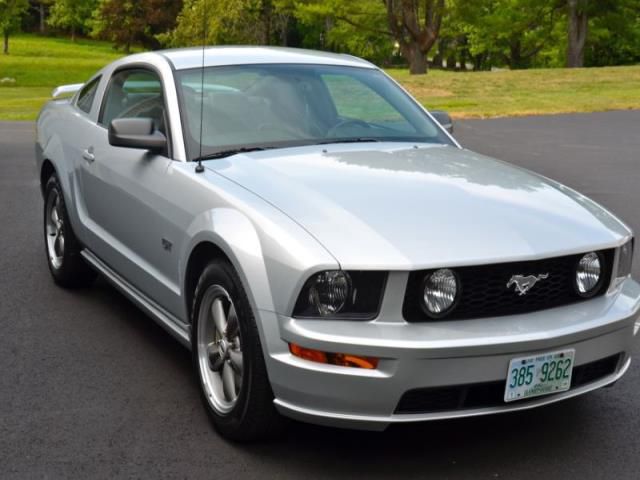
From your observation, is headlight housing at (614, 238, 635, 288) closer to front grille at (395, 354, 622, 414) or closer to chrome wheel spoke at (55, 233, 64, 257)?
front grille at (395, 354, 622, 414)

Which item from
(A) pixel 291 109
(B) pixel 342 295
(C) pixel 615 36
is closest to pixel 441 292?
(B) pixel 342 295

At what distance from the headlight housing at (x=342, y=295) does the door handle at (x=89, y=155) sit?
8.23 feet

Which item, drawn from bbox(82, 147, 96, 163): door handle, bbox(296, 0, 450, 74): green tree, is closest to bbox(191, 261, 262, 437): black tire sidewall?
bbox(82, 147, 96, 163): door handle

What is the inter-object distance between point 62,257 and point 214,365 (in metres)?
2.62

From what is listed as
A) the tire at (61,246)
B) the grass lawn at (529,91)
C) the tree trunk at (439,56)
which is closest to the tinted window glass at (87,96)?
the tire at (61,246)

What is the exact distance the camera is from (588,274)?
12.9 ft

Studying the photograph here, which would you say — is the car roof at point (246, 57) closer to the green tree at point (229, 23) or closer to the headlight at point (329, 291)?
the headlight at point (329, 291)

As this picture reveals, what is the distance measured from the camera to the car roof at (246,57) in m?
5.41

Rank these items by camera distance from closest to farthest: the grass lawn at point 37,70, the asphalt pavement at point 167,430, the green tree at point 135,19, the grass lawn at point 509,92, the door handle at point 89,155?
the asphalt pavement at point 167,430, the door handle at point 89,155, the grass lawn at point 509,92, the grass lawn at point 37,70, the green tree at point 135,19

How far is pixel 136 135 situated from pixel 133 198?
13.9 inches

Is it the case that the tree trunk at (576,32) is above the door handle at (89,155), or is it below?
below

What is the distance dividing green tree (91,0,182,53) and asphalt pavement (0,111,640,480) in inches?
2712

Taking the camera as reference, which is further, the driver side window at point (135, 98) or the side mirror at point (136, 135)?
the driver side window at point (135, 98)

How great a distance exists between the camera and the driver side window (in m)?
5.29
